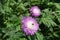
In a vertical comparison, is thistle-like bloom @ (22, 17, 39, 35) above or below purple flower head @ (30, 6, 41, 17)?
below

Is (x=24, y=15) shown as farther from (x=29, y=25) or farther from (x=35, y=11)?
(x=29, y=25)

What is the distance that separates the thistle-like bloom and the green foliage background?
0.07 metres

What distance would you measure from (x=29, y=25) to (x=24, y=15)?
0.78 ft

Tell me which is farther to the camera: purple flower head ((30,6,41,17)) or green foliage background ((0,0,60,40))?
purple flower head ((30,6,41,17))

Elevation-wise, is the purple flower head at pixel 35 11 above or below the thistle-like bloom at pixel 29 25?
above

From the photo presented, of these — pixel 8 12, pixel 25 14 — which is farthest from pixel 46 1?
pixel 8 12

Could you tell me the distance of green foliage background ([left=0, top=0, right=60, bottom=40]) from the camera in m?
2.00

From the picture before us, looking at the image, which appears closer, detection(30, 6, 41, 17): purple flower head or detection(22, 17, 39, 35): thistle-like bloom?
detection(22, 17, 39, 35): thistle-like bloom

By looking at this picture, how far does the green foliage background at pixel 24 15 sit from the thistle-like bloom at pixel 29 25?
0.07 metres

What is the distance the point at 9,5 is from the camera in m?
2.15

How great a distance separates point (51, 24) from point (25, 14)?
0.31 m

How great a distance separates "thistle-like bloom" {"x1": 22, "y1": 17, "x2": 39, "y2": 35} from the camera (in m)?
1.91

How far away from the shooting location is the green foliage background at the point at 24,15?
1999 millimetres

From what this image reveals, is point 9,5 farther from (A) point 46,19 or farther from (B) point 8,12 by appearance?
(A) point 46,19
